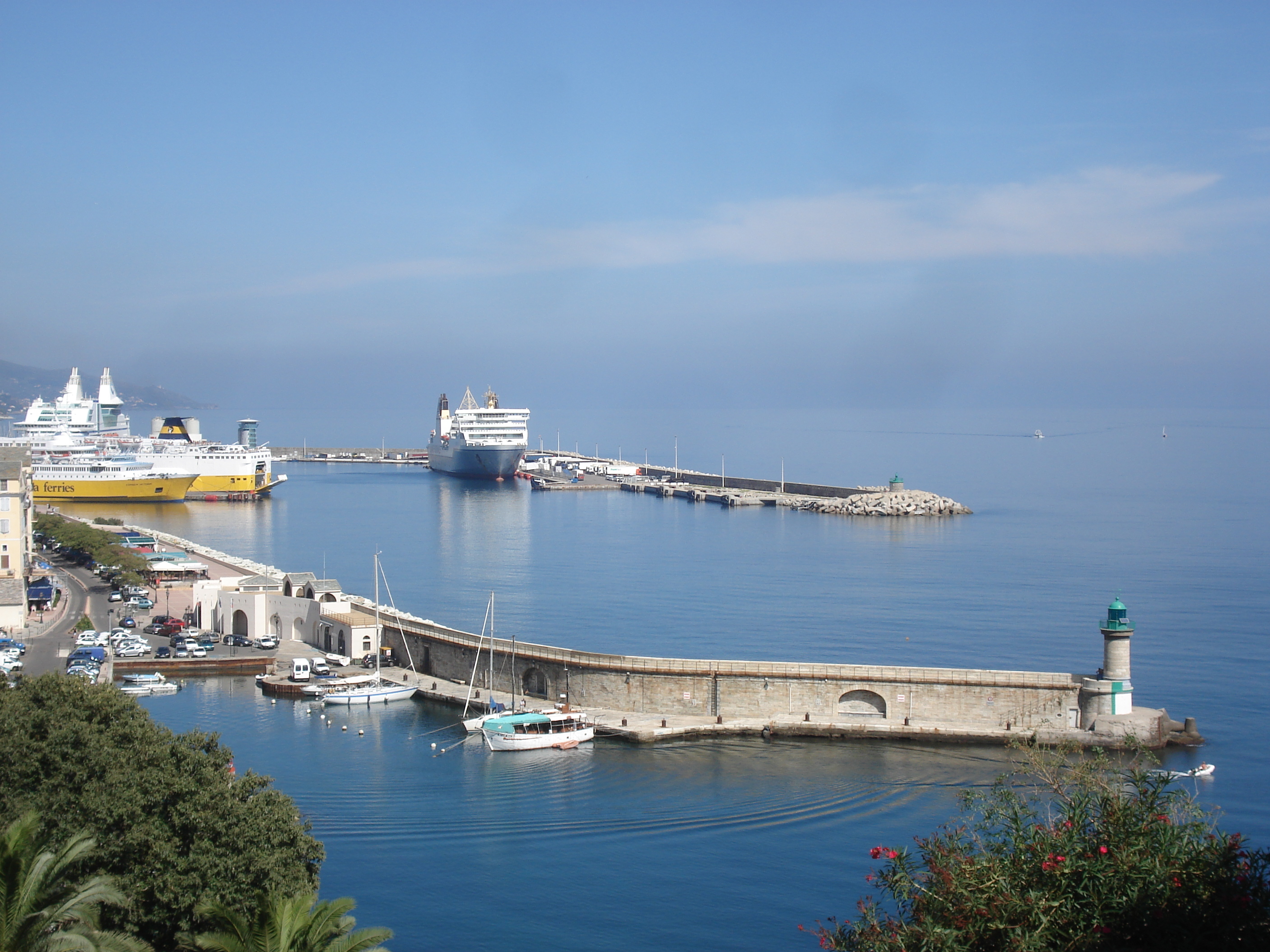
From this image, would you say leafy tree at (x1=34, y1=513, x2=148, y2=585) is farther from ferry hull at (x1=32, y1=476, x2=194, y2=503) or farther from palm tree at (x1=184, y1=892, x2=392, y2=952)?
palm tree at (x1=184, y1=892, x2=392, y2=952)

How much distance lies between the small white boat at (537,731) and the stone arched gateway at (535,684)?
1780 millimetres

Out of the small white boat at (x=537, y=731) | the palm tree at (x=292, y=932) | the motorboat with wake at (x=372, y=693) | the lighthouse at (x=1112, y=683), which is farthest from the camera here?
the motorboat with wake at (x=372, y=693)

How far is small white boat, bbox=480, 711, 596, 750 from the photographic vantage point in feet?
69.6

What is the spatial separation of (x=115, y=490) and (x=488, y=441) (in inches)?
1092

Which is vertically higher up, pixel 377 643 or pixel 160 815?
pixel 160 815

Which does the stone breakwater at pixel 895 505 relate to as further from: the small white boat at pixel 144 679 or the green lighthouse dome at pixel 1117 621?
the small white boat at pixel 144 679

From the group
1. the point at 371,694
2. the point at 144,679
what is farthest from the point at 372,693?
the point at 144,679

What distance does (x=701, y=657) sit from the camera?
29.3 metres

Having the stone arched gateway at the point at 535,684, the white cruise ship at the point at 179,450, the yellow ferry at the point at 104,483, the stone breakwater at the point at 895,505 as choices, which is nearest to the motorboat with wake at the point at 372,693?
the stone arched gateway at the point at 535,684

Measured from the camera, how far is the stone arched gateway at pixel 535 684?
23.7 metres

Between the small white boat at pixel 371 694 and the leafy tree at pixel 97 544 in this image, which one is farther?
the leafy tree at pixel 97 544

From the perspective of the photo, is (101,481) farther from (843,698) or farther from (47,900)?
(47,900)

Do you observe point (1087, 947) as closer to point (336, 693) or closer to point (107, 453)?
point (336, 693)

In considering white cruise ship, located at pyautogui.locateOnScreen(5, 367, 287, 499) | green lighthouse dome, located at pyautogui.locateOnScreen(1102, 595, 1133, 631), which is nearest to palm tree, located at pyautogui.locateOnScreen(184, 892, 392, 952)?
green lighthouse dome, located at pyautogui.locateOnScreen(1102, 595, 1133, 631)
